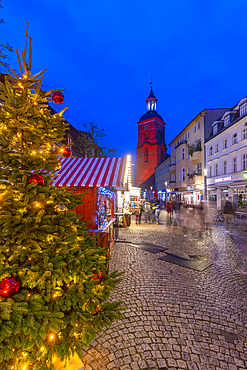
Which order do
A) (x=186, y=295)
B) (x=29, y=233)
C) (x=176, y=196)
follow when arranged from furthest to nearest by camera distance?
(x=176, y=196), (x=186, y=295), (x=29, y=233)

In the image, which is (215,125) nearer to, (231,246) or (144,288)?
(231,246)

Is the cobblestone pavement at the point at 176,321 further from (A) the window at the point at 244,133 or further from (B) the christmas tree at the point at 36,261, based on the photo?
A: (A) the window at the point at 244,133

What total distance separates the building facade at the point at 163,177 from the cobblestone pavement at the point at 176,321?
37691 mm

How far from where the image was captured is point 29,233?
200 cm

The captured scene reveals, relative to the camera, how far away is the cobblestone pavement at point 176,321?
2.56m

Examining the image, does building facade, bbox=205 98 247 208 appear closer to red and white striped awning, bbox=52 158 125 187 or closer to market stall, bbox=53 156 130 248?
red and white striped awning, bbox=52 158 125 187

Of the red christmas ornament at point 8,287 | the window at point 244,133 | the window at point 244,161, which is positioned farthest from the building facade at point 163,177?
the red christmas ornament at point 8,287

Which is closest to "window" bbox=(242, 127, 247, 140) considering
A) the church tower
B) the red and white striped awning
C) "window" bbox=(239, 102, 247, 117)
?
"window" bbox=(239, 102, 247, 117)

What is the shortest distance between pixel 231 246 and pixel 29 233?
8.95 metres

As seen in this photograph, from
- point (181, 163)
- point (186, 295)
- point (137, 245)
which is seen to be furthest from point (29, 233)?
point (181, 163)

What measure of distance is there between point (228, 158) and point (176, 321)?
73.3 feet

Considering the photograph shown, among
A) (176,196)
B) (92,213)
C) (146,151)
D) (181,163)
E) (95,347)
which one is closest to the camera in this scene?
(95,347)

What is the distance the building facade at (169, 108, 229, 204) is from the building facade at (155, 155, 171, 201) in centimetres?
570

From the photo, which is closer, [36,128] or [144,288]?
[36,128]
